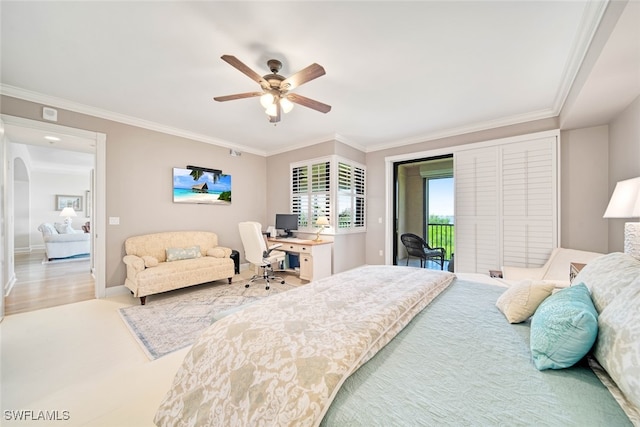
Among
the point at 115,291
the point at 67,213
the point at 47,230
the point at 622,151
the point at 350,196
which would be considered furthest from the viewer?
the point at 67,213

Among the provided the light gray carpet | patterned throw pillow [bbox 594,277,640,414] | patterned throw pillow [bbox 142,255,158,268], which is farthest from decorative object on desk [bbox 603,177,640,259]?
the light gray carpet

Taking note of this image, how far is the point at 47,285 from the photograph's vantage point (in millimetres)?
3910

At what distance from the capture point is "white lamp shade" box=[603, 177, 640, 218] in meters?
1.84

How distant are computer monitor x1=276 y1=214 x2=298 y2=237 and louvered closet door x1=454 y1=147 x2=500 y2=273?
2869mm

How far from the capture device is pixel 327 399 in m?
0.71

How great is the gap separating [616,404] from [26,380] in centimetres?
320

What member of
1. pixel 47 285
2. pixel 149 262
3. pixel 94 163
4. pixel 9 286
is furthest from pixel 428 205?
pixel 9 286

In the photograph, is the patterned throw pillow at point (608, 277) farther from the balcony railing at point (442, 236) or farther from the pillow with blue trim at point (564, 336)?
the balcony railing at point (442, 236)

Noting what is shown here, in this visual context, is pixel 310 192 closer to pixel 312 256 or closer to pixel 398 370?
pixel 312 256

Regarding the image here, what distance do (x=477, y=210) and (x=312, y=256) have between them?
2712 millimetres

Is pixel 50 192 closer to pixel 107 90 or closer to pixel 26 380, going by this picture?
pixel 107 90

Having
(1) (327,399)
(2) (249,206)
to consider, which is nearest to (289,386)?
(1) (327,399)

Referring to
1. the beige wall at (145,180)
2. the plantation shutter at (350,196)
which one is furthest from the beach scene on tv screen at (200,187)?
the plantation shutter at (350,196)

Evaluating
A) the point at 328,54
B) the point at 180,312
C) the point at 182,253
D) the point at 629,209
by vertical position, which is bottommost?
the point at 180,312
